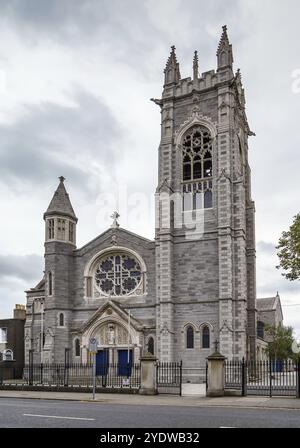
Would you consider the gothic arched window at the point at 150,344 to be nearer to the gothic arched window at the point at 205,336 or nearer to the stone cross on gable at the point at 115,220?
the gothic arched window at the point at 205,336

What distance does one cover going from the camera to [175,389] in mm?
29938

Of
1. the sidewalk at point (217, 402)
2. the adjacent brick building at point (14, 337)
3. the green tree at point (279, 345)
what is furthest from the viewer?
the green tree at point (279, 345)

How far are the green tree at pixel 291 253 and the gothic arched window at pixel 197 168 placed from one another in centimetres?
1915

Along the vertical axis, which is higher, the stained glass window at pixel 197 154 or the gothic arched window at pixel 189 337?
the stained glass window at pixel 197 154

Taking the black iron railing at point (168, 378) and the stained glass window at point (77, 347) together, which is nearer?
the black iron railing at point (168, 378)

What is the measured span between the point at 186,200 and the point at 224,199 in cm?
374

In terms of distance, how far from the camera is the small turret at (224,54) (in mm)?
45406

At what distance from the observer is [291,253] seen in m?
24.6

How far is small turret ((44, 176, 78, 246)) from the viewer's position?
155 ft

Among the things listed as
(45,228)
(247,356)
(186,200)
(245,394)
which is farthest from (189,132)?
(245,394)

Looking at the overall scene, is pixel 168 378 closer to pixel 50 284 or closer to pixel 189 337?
pixel 189 337

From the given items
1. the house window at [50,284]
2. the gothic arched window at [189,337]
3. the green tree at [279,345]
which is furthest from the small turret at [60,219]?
the green tree at [279,345]

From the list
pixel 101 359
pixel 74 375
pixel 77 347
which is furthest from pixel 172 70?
pixel 74 375

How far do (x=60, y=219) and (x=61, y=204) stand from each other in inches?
51.7
